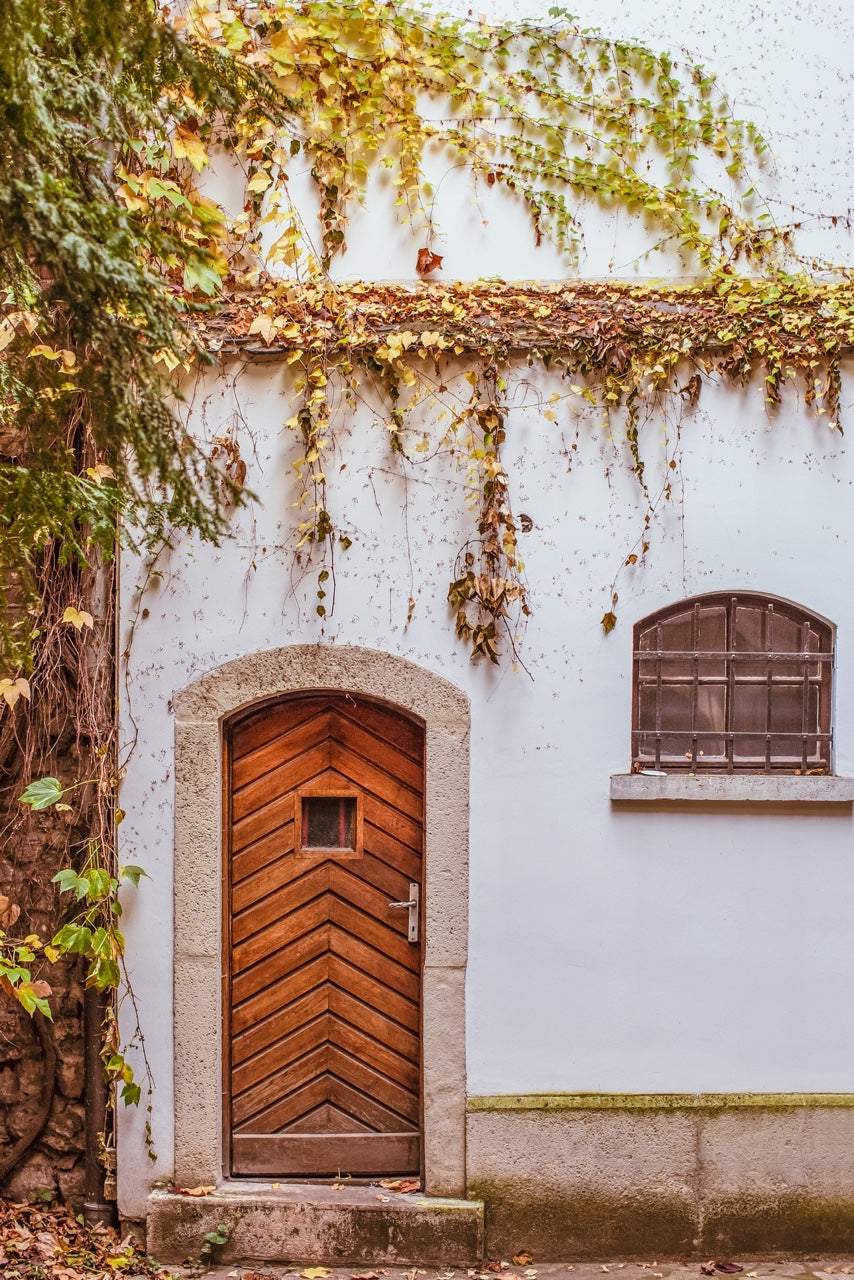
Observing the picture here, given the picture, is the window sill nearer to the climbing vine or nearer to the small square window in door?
the climbing vine

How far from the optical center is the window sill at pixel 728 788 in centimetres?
402

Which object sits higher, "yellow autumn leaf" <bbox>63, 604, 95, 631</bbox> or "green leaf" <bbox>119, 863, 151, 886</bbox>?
"yellow autumn leaf" <bbox>63, 604, 95, 631</bbox>

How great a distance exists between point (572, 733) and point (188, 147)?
3008mm

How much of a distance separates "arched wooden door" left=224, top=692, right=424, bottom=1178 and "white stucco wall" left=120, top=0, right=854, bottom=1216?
0.32 metres

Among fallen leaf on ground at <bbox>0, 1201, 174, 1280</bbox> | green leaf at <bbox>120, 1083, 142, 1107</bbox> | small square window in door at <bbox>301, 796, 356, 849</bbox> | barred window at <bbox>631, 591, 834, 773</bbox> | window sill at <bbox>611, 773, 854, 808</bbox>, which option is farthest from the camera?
small square window in door at <bbox>301, 796, 356, 849</bbox>

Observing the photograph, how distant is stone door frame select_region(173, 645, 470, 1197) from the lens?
4.02 meters

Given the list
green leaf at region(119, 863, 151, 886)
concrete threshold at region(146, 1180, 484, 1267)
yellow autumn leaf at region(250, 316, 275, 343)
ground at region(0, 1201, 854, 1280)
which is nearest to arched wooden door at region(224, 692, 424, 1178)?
concrete threshold at region(146, 1180, 484, 1267)

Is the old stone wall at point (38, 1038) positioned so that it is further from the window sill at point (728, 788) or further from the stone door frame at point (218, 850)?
the window sill at point (728, 788)

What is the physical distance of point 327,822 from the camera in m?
4.25

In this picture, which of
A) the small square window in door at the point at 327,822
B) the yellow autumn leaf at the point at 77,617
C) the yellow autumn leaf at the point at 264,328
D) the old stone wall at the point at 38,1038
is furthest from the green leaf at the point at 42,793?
the yellow autumn leaf at the point at 264,328

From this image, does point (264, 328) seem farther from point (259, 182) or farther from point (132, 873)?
point (132, 873)

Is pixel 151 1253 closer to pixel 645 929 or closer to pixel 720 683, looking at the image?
pixel 645 929

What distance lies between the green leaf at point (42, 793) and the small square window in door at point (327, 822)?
3.47 feet

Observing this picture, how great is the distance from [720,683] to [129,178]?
328 cm
